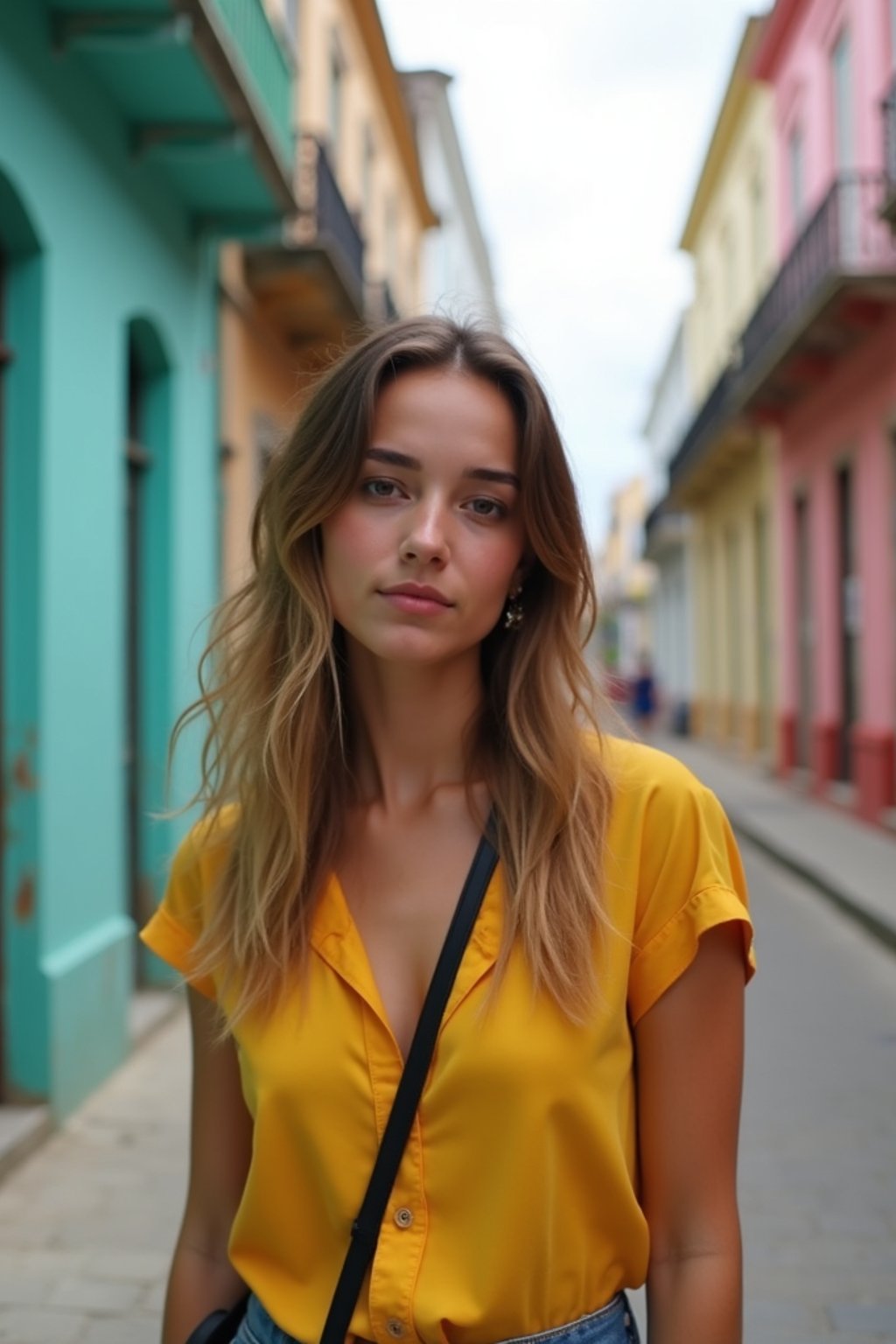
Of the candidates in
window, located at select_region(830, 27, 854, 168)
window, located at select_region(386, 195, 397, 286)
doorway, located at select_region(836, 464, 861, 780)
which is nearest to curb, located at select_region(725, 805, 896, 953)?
doorway, located at select_region(836, 464, 861, 780)

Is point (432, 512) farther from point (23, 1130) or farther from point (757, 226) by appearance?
point (757, 226)

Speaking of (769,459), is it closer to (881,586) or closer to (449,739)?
(881,586)

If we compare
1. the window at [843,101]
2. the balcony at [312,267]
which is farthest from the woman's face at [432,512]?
the window at [843,101]

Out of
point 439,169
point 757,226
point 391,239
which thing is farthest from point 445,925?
point 439,169

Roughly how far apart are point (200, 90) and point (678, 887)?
5.92 metres

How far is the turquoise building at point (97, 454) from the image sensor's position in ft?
17.4

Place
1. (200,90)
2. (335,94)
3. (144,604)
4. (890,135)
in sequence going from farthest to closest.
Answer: (335,94) → (890,135) → (144,604) → (200,90)

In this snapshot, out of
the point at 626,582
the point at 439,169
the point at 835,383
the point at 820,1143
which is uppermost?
the point at 439,169

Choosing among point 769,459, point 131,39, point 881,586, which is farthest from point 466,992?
point 769,459

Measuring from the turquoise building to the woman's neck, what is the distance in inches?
144

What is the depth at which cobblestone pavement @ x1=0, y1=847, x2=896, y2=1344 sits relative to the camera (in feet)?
12.5

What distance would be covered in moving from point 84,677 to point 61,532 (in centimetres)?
65

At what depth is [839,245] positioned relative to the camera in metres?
14.0

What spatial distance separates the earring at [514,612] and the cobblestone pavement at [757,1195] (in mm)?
2445
